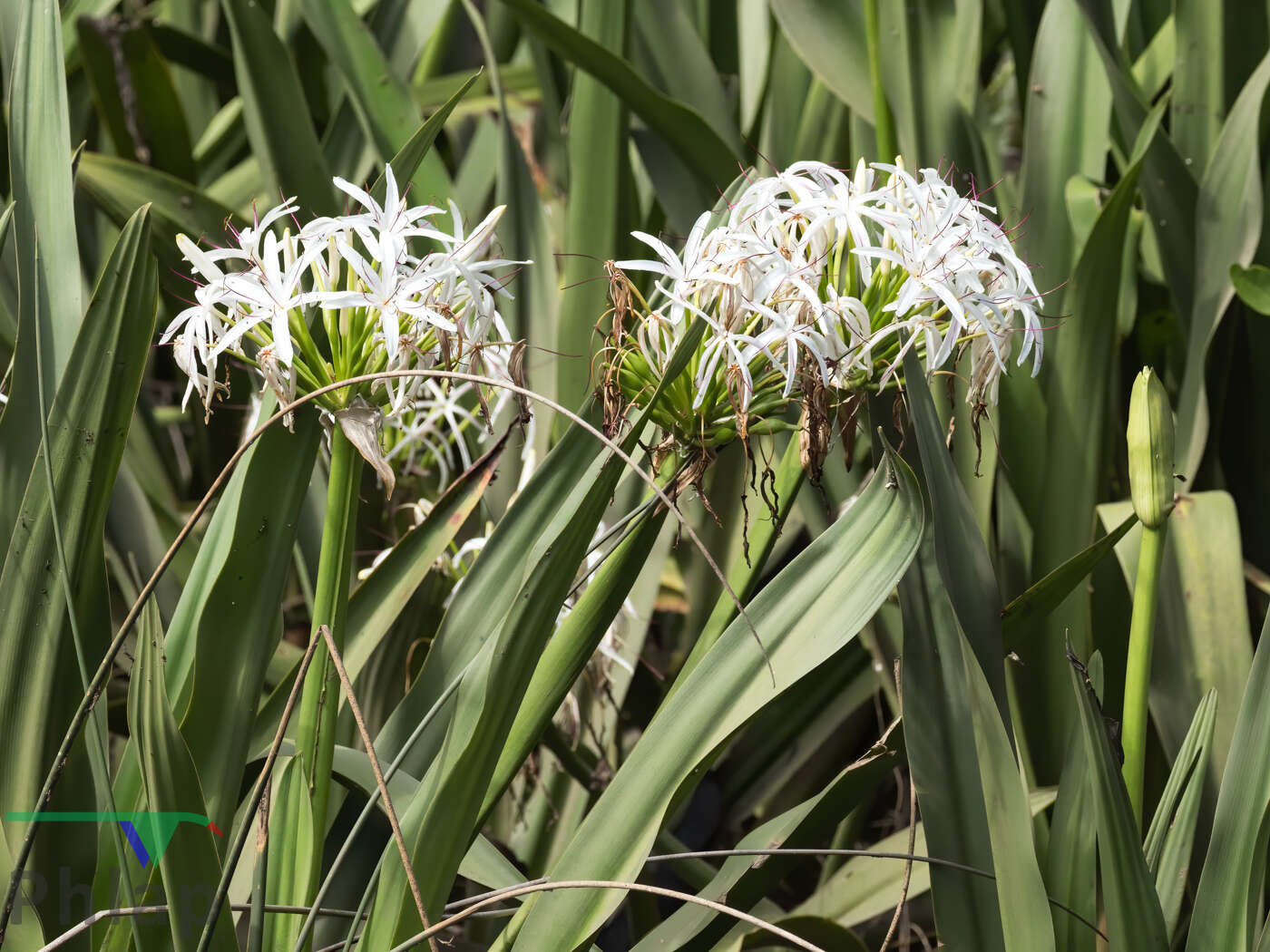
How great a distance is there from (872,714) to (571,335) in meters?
0.47

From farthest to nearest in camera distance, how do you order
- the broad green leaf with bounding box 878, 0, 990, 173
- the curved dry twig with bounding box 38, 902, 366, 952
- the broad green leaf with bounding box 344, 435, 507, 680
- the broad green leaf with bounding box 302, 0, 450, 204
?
1. the broad green leaf with bounding box 302, 0, 450, 204
2. the broad green leaf with bounding box 878, 0, 990, 173
3. the broad green leaf with bounding box 344, 435, 507, 680
4. the curved dry twig with bounding box 38, 902, 366, 952

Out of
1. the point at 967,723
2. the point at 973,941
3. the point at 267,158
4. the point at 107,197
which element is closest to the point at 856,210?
the point at 967,723

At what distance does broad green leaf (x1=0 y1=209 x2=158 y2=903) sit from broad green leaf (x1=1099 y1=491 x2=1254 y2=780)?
0.67 m

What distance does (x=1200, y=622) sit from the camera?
2.59ft

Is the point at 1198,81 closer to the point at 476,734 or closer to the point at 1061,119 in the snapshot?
the point at 1061,119

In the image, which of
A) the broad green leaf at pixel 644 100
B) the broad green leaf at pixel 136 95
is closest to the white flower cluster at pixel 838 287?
the broad green leaf at pixel 644 100

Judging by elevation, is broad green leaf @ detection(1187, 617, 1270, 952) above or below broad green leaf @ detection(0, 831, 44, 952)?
above

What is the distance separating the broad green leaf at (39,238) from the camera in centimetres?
60

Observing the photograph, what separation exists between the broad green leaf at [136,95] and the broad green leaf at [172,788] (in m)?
0.94

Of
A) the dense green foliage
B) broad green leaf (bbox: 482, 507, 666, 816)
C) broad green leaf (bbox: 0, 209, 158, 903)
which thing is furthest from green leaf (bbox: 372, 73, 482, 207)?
broad green leaf (bbox: 482, 507, 666, 816)

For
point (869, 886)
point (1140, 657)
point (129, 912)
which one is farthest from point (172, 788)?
point (869, 886)

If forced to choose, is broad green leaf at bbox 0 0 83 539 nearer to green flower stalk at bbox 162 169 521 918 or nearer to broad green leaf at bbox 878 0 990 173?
green flower stalk at bbox 162 169 521 918

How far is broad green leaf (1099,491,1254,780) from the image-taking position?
770 mm

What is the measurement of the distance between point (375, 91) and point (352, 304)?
646 millimetres
